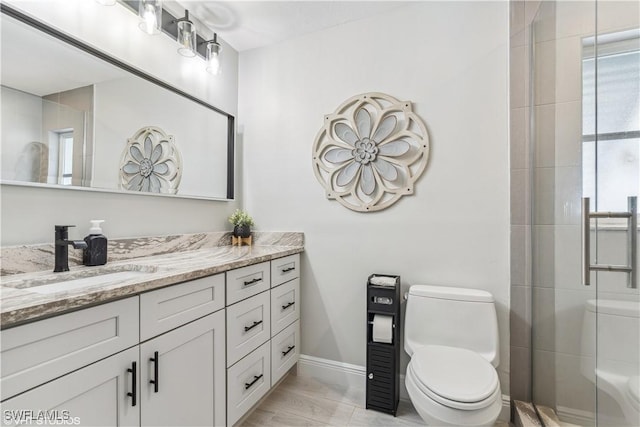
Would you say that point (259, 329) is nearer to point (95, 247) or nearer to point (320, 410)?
point (320, 410)

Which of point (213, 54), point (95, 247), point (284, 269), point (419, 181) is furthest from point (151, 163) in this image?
point (419, 181)

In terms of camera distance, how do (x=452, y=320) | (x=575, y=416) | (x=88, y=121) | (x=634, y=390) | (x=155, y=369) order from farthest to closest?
(x=452, y=320) < (x=88, y=121) < (x=575, y=416) < (x=155, y=369) < (x=634, y=390)

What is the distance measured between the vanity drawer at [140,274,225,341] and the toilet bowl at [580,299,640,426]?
152 centimetres

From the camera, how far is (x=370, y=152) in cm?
196

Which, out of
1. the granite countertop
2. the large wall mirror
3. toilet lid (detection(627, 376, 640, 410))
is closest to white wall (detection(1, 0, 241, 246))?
the large wall mirror

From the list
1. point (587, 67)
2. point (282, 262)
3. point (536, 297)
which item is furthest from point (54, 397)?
point (587, 67)

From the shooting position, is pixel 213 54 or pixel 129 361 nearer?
pixel 129 361

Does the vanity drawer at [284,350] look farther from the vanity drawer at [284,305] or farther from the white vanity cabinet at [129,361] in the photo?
the white vanity cabinet at [129,361]

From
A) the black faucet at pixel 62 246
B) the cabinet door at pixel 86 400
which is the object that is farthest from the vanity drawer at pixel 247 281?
the black faucet at pixel 62 246

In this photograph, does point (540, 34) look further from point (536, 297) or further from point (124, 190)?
point (124, 190)

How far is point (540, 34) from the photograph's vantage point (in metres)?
1.55

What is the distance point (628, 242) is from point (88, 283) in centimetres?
192

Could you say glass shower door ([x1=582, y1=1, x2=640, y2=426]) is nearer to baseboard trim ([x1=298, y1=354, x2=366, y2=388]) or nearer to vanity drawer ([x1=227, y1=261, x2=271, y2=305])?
baseboard trim ([x1=298, y1=354, x2=366, y2=388])

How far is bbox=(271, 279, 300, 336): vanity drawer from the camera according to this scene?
1.82 meters
